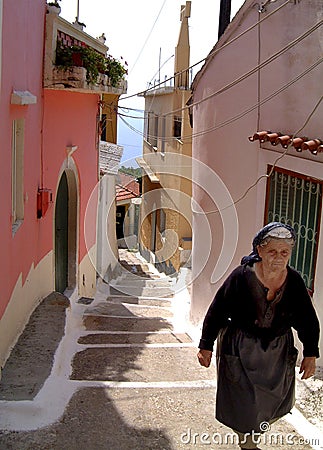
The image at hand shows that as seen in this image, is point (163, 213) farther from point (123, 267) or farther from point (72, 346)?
point (72, 346)

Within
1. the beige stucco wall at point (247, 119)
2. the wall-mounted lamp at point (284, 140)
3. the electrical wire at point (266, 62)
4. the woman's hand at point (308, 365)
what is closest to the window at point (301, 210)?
the beige stucco wall at point (247, 119)

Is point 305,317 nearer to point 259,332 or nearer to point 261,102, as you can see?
point 259,332

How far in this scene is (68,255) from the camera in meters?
11.7

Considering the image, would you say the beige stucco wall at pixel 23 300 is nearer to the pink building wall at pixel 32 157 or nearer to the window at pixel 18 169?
the pink building wall at pixel 32 157

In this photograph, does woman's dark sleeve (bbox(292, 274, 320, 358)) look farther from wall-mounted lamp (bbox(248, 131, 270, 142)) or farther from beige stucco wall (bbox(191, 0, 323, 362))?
wall-mounted lamp (bbox(248, 131, 270, 142))

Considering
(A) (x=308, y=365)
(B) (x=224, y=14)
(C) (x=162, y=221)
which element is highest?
(B) (x=224, y=14)

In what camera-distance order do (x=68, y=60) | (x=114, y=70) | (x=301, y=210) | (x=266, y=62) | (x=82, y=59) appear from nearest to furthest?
(x=301, y=210) → (x=266, y=62) → (x=68, y=60) → (x=82, y=59) → (x=114, y=70)

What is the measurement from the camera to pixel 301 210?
21.1ft

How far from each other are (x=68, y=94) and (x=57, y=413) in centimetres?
644

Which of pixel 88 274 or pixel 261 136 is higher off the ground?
pixel 261 136

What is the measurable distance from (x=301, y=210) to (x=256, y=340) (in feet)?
9.94

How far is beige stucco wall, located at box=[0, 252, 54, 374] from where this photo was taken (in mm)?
5949

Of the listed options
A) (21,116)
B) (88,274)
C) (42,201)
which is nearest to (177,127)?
(88,274)

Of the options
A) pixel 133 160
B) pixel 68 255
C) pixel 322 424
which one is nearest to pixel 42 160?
pixel 68 255
